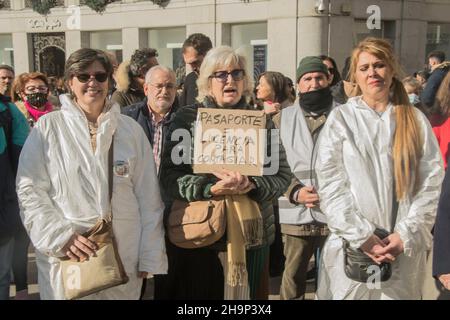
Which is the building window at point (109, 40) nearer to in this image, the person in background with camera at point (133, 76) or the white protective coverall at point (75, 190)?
the person in background with camera at point (133, 76)

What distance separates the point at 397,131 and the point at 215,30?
12883mm

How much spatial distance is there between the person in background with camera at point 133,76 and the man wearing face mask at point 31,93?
0.90 meters

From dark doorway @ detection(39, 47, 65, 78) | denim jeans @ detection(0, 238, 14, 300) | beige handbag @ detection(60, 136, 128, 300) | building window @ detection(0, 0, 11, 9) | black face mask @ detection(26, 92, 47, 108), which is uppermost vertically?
building window @ detection(0, 0, 11, 9)

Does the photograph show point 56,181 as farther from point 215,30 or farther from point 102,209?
point 215,30

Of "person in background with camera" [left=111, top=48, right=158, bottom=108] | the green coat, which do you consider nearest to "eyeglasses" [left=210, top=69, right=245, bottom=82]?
the green coat

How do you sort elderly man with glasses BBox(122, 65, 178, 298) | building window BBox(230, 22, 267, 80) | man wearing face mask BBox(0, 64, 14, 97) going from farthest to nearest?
1. building window BBox(230, 22, 267, 80)
2. man wearing face mask BBox(0, 64, 14, 97)
3. elderly man with glasses BBox(122, 65, 178, 298)

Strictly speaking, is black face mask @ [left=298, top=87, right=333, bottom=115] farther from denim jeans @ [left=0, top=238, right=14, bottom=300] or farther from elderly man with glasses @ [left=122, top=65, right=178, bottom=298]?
denim jeans @ [left=0, top=238, right=14, bottom=300]

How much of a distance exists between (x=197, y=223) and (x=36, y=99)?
10.2ft

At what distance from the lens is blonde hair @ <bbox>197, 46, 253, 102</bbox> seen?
9.88 feet

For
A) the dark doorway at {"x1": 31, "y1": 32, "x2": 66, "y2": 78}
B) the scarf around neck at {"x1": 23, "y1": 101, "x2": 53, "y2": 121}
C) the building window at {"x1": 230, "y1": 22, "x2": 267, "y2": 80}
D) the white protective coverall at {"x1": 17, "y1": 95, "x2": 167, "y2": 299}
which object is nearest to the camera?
the white protective coverall at {"x1": 17, "y1": 95, "x2": 167, "y2": 299}

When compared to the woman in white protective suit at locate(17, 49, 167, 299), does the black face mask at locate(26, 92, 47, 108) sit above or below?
above

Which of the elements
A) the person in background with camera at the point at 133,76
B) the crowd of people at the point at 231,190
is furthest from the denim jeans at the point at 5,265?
the person in background with camera at the point at 133,76

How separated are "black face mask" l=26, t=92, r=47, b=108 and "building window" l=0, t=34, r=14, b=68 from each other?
14225mm
